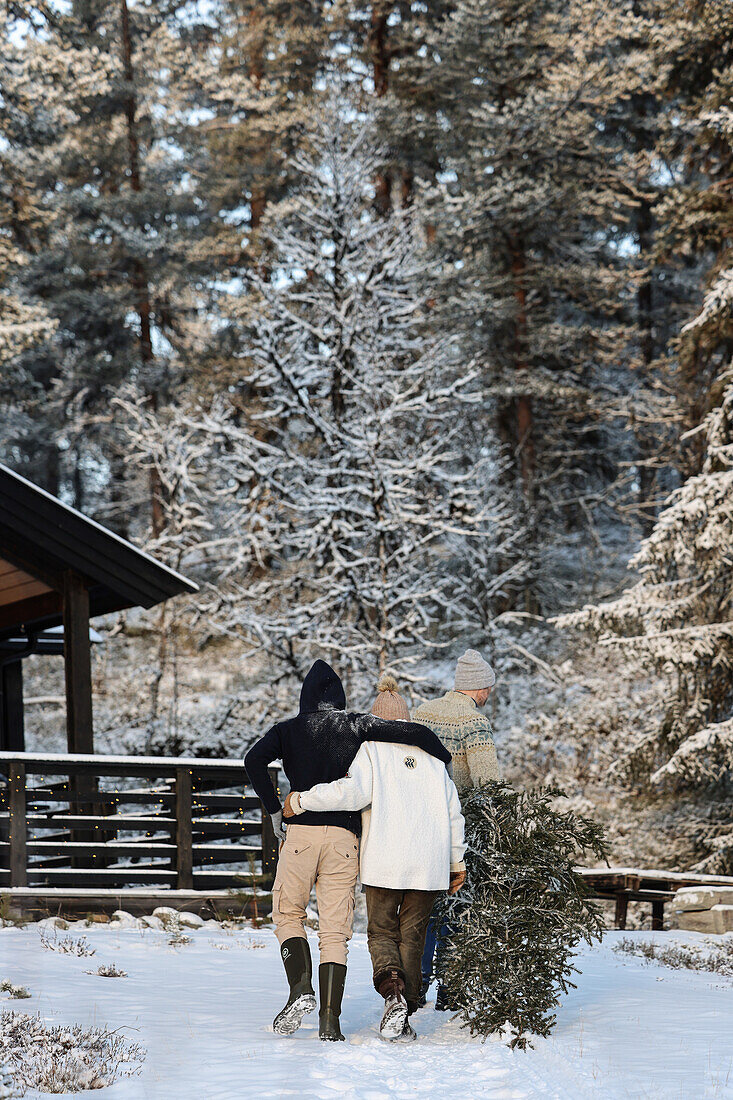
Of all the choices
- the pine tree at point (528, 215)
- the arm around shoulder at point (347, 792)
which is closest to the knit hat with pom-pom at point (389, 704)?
the arm around shoulder at point (347, 792)

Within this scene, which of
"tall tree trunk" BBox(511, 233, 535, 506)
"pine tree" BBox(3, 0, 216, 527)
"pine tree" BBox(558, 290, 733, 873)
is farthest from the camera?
"pine tree" BBox(3, 0, 216, 527)

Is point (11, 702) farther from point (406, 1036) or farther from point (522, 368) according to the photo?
point (522, 368)

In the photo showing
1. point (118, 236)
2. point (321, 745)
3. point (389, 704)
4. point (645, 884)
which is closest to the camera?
point (321, 745)

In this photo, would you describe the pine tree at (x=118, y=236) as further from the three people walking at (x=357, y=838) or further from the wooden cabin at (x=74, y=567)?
the three people walking at (x=357, y=838)

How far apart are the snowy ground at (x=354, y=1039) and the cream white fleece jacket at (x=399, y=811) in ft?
2.57

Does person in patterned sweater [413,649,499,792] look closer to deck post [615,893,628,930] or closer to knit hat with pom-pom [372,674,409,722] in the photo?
knit hat with pom-pom [372,674,409,722]

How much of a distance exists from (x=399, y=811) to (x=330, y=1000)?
938 millimetres

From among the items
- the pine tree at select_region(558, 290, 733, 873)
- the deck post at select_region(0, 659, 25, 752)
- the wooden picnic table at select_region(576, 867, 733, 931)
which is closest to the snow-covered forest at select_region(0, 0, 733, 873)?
the pine tree at select_region(558, 290, 733, 873)

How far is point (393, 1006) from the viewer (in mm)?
5156

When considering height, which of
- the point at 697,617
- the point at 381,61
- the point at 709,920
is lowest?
the point at 709,920

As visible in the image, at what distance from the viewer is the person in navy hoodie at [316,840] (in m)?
5.27

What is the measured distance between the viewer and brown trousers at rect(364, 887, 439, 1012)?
5.34m

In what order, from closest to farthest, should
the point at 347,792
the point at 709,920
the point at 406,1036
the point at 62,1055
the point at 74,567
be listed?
the point at 62,1055
the point at 406,1036
the point at 347,792
the point at 74,567
the point at 709,920

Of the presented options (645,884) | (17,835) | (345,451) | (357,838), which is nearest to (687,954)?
(645,884)
